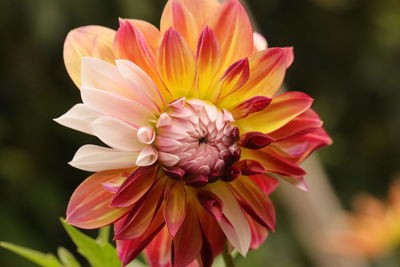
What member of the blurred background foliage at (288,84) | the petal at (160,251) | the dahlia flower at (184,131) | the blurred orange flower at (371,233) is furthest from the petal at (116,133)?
the blurred background foliage at (288,84)

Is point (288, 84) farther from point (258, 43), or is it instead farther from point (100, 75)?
point (100, 75)

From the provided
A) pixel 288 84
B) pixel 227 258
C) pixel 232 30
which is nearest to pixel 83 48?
pixel 232 30

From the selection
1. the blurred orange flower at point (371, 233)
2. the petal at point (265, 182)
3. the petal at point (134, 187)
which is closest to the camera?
the petal at point (134, 187)

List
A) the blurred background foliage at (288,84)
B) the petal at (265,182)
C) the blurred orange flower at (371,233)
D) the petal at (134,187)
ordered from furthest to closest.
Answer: the blurred background foliage at (288,84)
the blurred orange flower at (371,233)
the petal at (265,182)
the petal at (134,187)

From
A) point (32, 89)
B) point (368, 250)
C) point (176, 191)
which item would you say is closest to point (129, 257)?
point (176, 191)

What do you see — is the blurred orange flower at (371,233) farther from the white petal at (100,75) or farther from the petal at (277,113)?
the white petal at (100,75)

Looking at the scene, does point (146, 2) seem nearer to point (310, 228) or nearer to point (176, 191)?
point (310, 228)

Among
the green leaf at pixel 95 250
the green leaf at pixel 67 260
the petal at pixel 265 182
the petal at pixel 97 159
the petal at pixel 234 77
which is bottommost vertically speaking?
the green leaf at pixel 67 260
